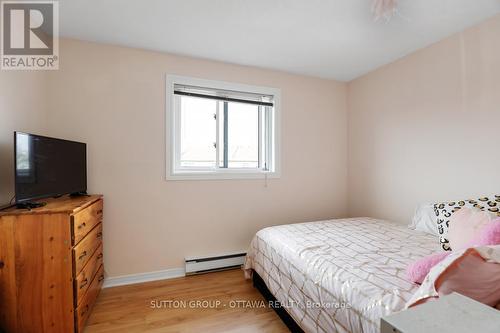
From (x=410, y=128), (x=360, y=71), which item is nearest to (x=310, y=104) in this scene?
(x=360, y=71)

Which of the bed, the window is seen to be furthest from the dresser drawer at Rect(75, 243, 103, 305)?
the bed

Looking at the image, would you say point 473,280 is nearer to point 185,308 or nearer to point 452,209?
point 452,209

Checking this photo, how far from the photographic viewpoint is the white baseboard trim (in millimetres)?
2316

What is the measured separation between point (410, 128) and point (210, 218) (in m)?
2.50

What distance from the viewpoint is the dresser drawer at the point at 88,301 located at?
1.56 m

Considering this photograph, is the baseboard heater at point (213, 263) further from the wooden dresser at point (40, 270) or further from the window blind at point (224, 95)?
the window blind at point (224, 95)

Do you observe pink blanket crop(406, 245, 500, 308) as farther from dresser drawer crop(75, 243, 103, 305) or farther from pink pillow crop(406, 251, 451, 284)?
dresser drawer crop(75, 243, 103, 305)

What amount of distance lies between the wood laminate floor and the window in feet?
3.79

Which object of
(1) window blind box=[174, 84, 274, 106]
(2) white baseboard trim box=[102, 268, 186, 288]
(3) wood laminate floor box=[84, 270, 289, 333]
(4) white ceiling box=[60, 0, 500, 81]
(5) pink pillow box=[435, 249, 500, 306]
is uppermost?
(4) white ceiling box=[60, 0, 500, 81]

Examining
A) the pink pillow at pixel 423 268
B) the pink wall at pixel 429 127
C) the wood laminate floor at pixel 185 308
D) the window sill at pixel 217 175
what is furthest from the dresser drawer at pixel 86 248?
the pink wall at pixel 429 127

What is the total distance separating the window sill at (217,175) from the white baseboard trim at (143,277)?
1.03m

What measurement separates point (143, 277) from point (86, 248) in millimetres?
873

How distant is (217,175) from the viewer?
271 cm

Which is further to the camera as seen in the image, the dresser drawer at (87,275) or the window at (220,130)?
the window at (220,130)
